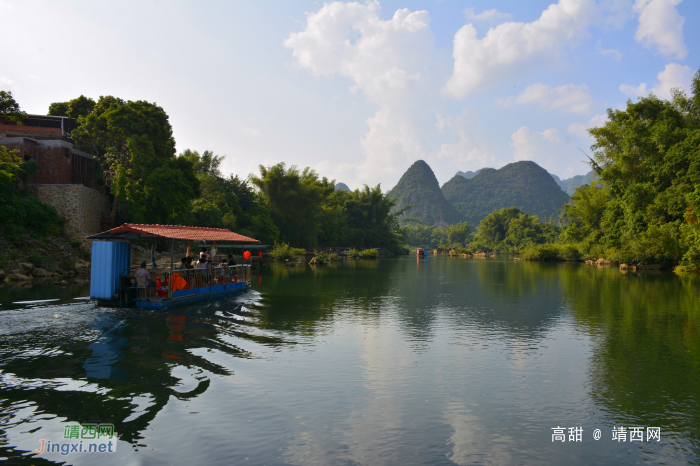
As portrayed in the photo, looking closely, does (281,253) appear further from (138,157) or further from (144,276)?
(144,276)

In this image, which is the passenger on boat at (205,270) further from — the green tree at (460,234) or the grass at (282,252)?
the green tree at (460,234)

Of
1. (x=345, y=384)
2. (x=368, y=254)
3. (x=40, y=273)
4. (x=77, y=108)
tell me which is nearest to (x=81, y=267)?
(x=40, y=273)

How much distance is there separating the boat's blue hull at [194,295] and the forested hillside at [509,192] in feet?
524

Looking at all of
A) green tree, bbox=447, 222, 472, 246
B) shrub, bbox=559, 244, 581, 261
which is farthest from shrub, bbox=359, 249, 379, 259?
green tree, bbox=447, 222, 472, 246

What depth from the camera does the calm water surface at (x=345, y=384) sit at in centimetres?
537

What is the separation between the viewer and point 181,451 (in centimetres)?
517

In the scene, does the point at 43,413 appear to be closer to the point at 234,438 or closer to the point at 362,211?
the point at 234,438

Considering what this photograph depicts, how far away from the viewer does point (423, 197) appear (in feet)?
552

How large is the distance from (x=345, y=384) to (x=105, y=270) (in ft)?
31.4

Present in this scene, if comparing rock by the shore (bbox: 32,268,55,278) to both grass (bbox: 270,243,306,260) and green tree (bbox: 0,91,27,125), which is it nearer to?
green tree (bbox: 0,91,27,125)

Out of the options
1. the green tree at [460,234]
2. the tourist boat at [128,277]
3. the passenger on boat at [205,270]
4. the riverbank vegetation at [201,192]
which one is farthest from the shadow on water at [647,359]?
the green tree at [460,234]

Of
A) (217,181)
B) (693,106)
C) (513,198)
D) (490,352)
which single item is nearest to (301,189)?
(217,181)

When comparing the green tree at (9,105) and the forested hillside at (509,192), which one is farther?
the forested hillside at (509,192)

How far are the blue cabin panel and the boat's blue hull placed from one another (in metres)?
0.91
